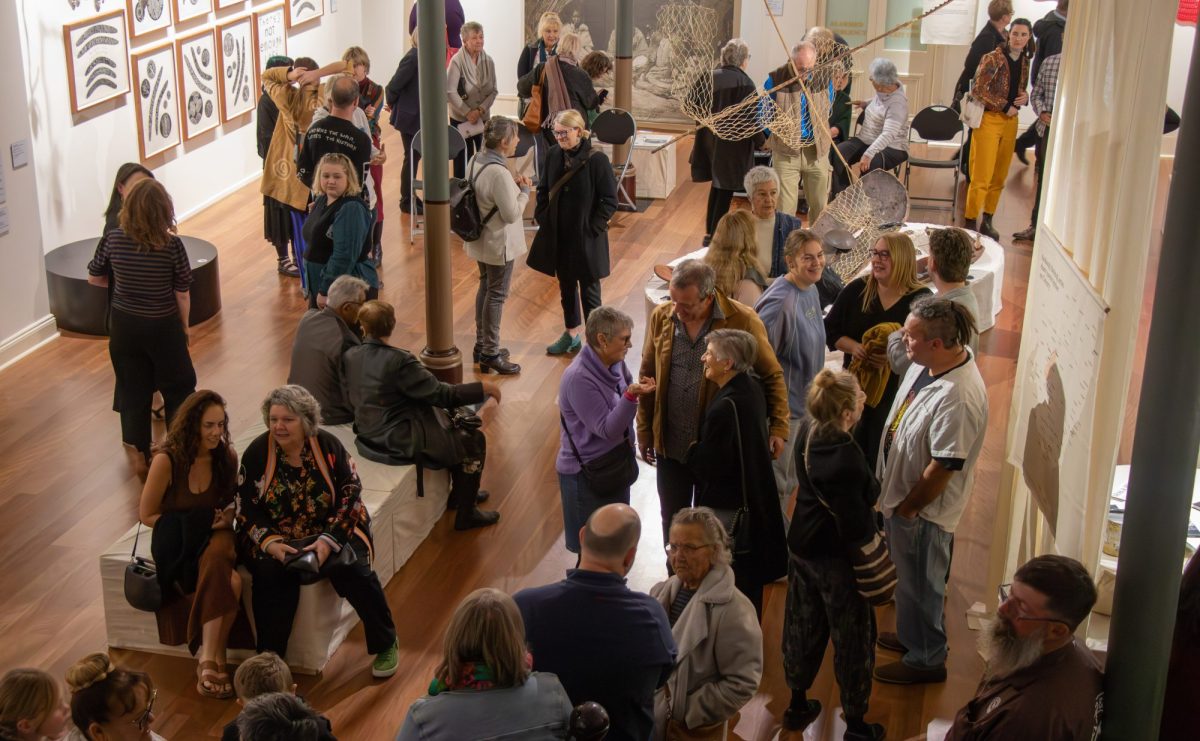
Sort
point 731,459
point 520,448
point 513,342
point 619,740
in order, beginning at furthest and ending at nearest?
1. point 513,342
2. point 520,448
3. point 731,459
4. point 619,740

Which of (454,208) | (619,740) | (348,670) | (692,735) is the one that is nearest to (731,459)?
(692,735)

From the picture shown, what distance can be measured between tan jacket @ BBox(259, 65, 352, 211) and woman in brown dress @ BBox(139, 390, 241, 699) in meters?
3.99

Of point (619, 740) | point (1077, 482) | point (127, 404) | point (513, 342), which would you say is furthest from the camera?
point (513, 342)

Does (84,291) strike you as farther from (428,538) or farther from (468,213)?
(428,538)

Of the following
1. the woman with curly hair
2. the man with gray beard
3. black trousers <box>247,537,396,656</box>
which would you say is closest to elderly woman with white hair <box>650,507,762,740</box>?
the man with gray beard

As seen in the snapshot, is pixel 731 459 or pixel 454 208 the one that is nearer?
pixel 731 459

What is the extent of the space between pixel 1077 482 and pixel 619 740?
1598 millimetres

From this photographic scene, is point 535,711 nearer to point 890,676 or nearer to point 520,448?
point 890,676

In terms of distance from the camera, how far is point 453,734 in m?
3.11

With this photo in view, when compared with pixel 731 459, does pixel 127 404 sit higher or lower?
lower

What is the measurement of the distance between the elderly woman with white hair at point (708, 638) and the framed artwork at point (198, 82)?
774 centimetres

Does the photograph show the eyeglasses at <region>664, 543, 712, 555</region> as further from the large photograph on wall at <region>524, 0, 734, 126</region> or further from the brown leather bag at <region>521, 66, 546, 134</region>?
the large photograph on wall at <region>524, 0, 734, 126</region>

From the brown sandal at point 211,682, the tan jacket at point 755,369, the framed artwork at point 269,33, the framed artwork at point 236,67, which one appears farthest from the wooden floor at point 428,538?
the framed artwork at point 269,33

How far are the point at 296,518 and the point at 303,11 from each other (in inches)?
341
